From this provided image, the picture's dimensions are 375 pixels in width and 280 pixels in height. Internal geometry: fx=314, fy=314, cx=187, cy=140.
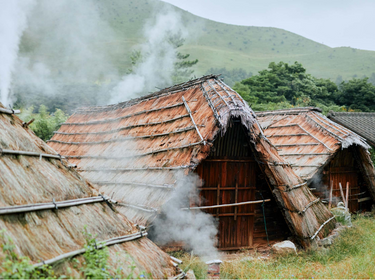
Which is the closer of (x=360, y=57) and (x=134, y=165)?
(x=134, y=165)

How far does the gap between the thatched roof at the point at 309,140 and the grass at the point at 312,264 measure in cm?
328

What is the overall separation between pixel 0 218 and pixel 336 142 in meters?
10.3

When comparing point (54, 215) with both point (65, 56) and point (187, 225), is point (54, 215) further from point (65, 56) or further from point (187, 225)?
point (65, 56)

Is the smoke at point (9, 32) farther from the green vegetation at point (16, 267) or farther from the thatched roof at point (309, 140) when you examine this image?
the thatched roof at point (309, 140)

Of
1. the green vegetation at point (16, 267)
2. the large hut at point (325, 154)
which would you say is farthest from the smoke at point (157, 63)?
the green vegetation at point (16, 267)

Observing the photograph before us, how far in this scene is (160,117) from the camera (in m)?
8.50

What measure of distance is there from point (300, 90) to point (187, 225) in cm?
2653

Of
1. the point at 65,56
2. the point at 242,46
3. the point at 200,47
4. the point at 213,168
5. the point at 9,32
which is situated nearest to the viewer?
the point at 213,168

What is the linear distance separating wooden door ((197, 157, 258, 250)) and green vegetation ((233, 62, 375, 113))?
21.1 meters

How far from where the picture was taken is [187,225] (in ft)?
22.8

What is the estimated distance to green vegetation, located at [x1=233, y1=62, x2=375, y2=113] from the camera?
29.3 m

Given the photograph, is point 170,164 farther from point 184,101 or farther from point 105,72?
point 105,72

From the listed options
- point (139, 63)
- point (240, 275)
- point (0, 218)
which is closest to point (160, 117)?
point (240, 275)

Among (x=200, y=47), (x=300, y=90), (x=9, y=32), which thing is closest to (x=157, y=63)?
(x=300, y=90)
